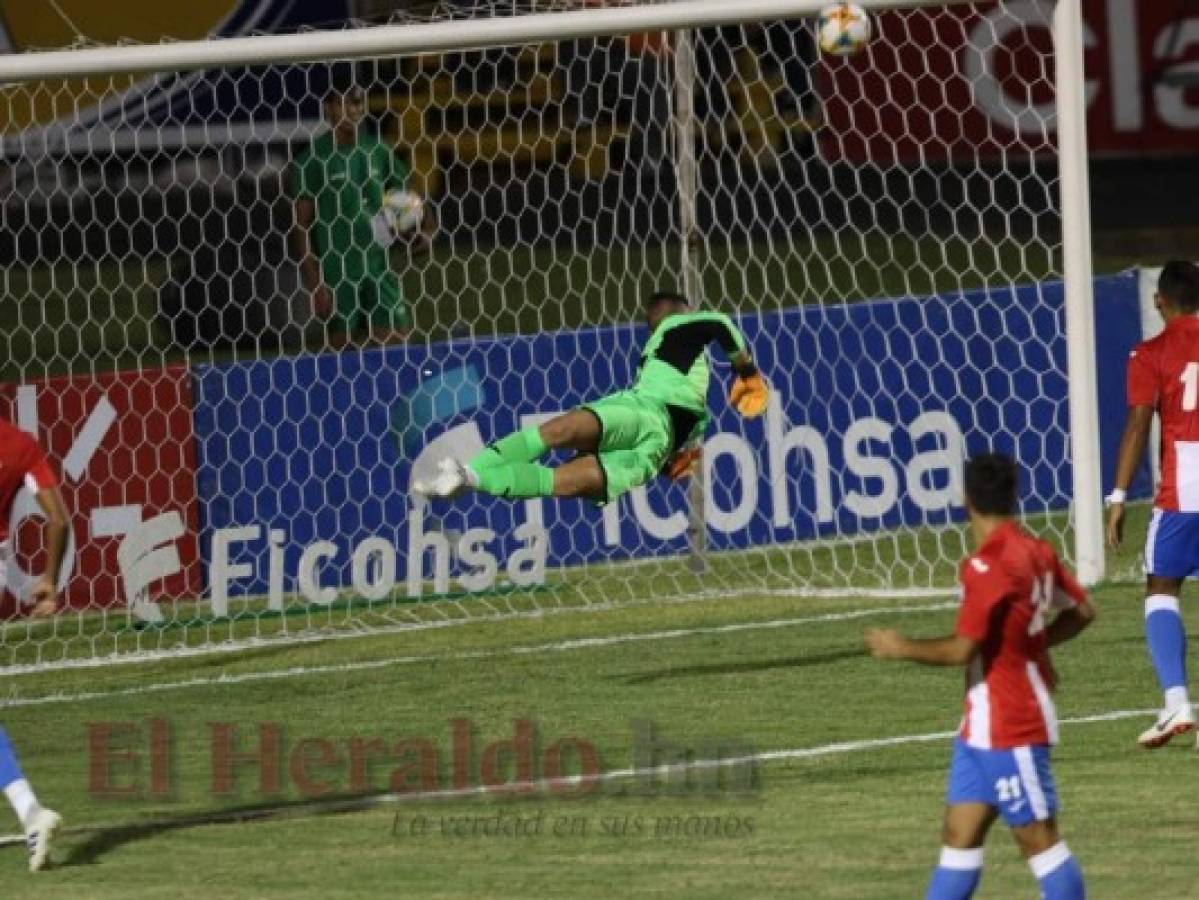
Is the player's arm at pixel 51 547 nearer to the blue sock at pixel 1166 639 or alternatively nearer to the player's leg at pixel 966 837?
the player's leg at pixel 966 837

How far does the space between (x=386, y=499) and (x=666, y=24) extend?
2.93 meters

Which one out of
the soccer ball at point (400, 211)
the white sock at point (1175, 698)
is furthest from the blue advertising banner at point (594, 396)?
the white sock at point (1175, 698)

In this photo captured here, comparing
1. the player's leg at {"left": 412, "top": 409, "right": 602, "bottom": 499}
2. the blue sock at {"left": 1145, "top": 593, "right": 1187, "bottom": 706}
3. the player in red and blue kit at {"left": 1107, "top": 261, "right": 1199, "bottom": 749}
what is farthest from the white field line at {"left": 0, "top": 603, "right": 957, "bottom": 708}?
the blue sock at {"left": 1145, "top": 593, "right": 1187, "bottom": 706}

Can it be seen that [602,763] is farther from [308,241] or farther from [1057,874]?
[308,241]

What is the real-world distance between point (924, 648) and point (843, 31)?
7288 mm

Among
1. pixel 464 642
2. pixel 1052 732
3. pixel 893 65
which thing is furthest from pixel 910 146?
pixel 1052 732

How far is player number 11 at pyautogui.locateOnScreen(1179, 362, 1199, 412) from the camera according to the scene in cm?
1108

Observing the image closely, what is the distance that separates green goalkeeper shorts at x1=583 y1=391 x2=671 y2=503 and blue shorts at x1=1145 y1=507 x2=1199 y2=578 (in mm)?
2707

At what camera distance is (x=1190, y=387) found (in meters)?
11.1

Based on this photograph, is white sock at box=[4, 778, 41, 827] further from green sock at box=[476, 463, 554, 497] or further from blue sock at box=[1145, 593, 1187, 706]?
blue sock at box=[1145, 593, 1187, 706]

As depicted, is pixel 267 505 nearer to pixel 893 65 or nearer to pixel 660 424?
pixel 660 424

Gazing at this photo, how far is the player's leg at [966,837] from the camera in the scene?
23.5ft

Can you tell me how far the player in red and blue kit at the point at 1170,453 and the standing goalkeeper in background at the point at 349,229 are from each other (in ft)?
19.5

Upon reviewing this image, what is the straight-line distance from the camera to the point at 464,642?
1414 cm
